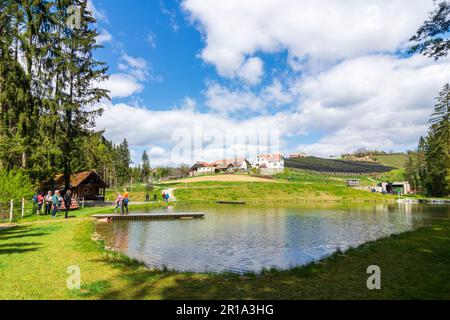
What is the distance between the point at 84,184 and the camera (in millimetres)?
41875

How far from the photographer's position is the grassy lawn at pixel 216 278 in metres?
7.28

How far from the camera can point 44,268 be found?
943cm

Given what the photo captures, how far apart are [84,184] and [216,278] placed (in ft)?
126

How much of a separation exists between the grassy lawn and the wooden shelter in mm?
29846

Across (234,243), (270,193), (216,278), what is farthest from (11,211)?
(270,193)

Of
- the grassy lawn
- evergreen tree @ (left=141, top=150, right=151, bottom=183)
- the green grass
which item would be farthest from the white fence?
evergreen tree @ (left=141, top=150, right=151, bottom=183)

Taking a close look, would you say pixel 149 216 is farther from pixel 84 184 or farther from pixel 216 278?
pixel 216 278

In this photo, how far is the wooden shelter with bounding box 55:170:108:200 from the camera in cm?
4062

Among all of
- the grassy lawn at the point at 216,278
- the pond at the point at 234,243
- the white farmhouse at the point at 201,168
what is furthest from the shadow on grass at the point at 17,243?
the white farmhouse at the point at 201,168

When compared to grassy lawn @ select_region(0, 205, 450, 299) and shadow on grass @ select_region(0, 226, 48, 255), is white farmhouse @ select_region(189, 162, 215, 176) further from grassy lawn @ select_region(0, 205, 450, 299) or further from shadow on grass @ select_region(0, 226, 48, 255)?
grassy lawn @ select_region(0, 205, 450, 299)

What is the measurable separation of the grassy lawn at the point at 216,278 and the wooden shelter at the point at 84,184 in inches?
1175

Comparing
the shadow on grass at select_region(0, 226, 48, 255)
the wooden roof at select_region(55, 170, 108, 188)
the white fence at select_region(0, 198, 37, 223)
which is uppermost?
the wooden roof at select_region(55, 170, 108, 188)
